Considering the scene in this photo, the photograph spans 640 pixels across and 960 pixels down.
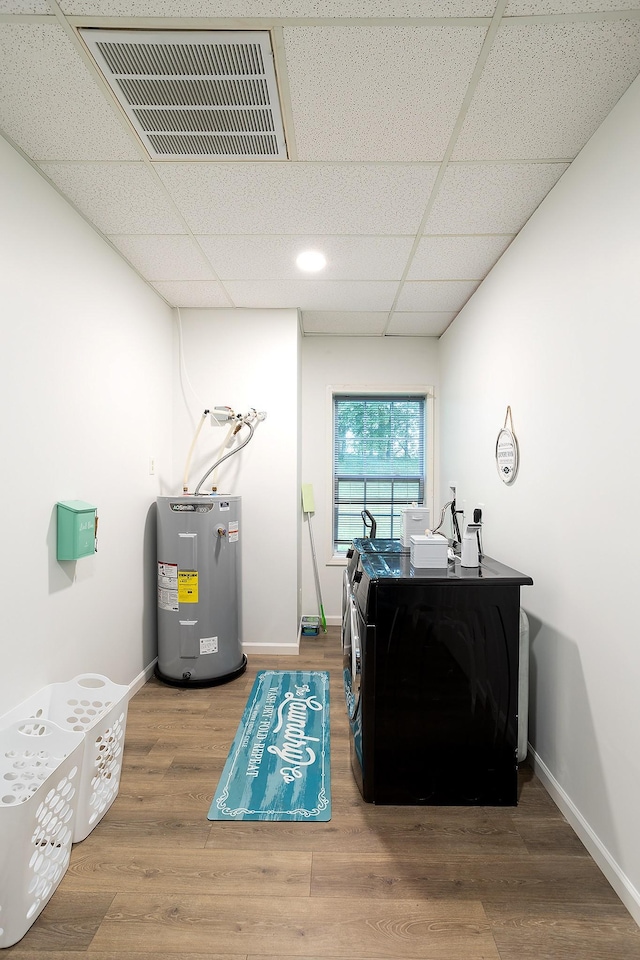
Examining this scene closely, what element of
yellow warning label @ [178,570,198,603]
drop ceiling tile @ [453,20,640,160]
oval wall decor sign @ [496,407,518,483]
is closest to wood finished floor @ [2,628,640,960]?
yellow warning label @ [178,570,198,603]

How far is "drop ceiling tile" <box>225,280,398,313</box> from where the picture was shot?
3.10 meters

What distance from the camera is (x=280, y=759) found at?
2191 millimetres

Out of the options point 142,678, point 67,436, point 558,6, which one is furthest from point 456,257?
point 142,678

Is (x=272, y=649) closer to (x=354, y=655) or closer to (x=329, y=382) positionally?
(x=354, y=655)

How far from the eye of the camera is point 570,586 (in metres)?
1.86

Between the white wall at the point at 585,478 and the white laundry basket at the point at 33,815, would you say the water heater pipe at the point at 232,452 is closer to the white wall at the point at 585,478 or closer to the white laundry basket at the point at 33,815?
the white wall at the point at 585,478

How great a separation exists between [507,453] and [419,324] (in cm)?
181

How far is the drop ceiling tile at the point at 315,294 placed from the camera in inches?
122

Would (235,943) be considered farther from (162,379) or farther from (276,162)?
(162,379)

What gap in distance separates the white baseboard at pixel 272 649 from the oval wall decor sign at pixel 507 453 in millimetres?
1959

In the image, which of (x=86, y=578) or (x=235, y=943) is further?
(x=86, y=578)

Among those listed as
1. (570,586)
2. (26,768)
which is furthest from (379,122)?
(26,768)

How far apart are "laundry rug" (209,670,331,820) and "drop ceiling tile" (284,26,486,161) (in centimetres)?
253

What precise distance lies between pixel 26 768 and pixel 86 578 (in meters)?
0.90
